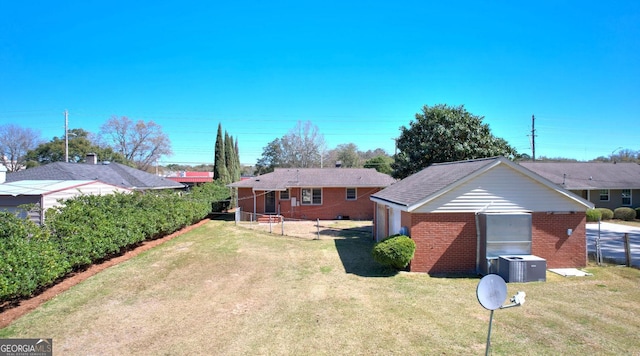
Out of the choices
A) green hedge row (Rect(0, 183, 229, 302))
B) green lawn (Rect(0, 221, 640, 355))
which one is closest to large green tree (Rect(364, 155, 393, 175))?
green hedge row (Rect(0, 183, 229, 302))

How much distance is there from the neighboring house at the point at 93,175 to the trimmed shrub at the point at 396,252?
1787 cm

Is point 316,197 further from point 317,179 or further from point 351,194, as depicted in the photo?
A: point 351,194

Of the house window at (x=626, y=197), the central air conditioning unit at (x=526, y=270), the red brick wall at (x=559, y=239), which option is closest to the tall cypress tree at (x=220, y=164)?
the red brick wall at (x=559, y=239)

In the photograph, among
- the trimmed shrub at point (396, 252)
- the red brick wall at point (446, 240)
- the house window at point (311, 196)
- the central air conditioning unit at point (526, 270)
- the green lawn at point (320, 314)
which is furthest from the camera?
the house window at point (311, 196)

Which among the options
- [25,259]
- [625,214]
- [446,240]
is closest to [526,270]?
[446,240]

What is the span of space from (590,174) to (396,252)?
29722 millimetres

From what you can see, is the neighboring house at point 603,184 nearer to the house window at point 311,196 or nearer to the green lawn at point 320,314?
the house window at point 311,196

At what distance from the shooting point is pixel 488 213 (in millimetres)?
11203

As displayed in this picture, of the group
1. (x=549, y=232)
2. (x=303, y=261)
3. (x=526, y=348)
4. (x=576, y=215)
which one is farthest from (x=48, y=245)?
(x=576, y=215)

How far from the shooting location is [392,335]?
21.8 ft

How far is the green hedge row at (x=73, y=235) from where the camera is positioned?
7.82m

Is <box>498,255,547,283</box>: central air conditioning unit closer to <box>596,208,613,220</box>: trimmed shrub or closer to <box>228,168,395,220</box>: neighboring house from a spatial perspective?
<box>228,168,395,220</box>: neighboring house

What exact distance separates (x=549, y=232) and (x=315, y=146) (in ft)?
168

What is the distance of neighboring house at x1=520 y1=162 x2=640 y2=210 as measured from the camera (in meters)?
28.0
